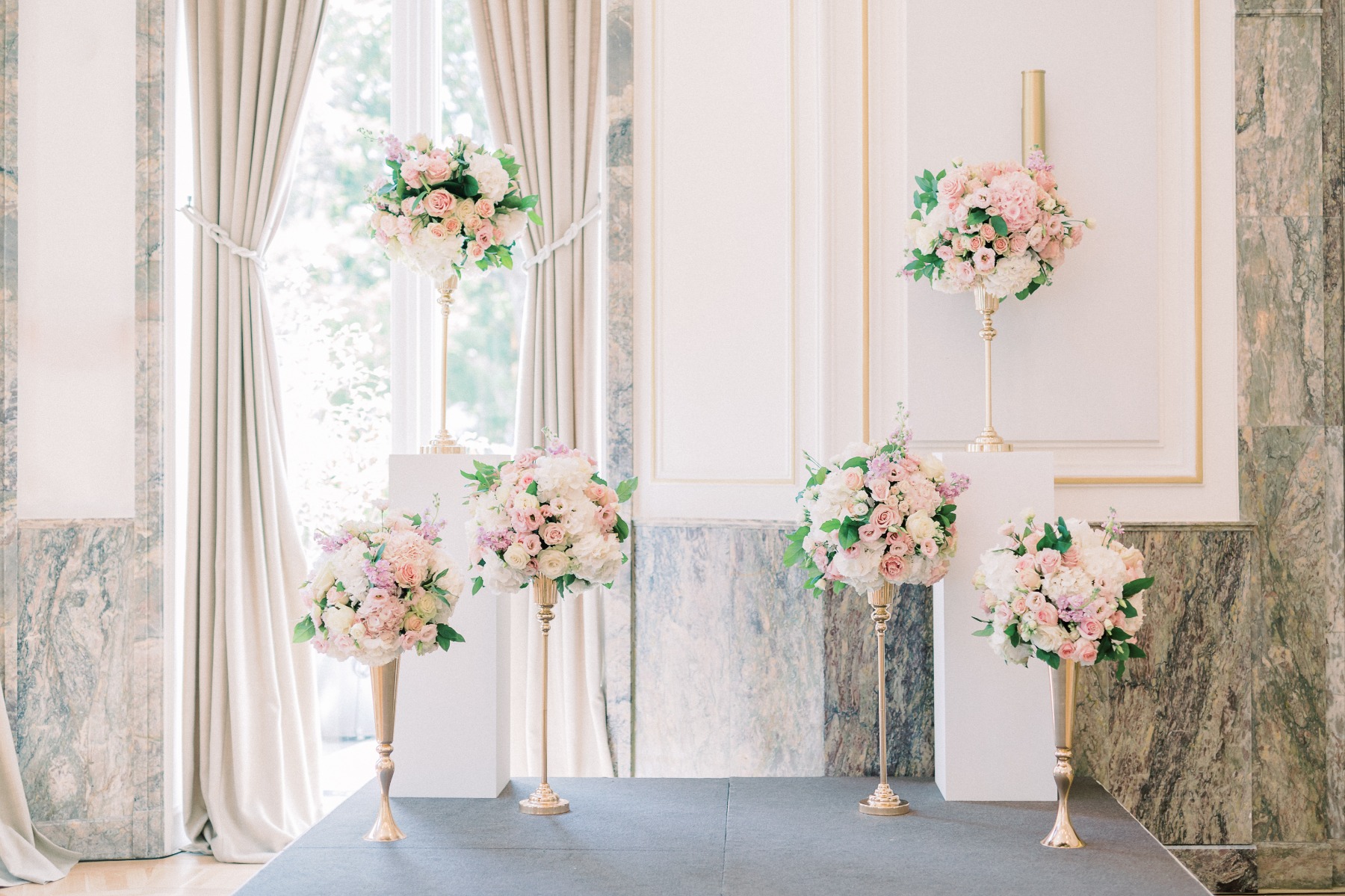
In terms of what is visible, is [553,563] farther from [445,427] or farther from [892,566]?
[892,566]

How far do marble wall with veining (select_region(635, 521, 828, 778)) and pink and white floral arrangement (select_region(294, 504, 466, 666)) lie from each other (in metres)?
1.21

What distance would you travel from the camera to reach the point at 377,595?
239 centimetres

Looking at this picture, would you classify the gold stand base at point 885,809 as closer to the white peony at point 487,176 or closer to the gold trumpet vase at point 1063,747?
the gold trumpet vase at point 1063,747

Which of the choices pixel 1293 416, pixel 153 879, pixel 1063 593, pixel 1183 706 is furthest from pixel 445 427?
pixel 1293 416

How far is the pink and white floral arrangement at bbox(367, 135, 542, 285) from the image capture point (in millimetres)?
2725

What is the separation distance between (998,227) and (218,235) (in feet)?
9.59

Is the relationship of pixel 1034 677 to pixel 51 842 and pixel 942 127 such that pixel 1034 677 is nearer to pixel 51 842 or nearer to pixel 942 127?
pixel 942 127

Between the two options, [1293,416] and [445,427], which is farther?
[1293,416]

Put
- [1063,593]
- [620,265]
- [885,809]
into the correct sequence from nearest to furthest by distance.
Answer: [1063,593], [885,809], [620,265]

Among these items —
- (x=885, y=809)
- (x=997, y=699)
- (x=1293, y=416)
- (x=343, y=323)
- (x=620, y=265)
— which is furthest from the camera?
(x=343, y=323)

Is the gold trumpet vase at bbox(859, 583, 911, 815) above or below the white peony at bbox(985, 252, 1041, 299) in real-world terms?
below

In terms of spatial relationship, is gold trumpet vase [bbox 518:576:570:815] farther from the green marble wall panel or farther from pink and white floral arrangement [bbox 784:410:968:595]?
the green marble wall panel

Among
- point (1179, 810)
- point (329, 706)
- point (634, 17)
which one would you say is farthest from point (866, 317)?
point (329, 706)

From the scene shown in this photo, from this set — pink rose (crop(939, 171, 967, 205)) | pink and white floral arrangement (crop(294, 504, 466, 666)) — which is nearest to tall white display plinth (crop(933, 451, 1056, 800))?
pink rose (crop(939, 171, 967, 205))
